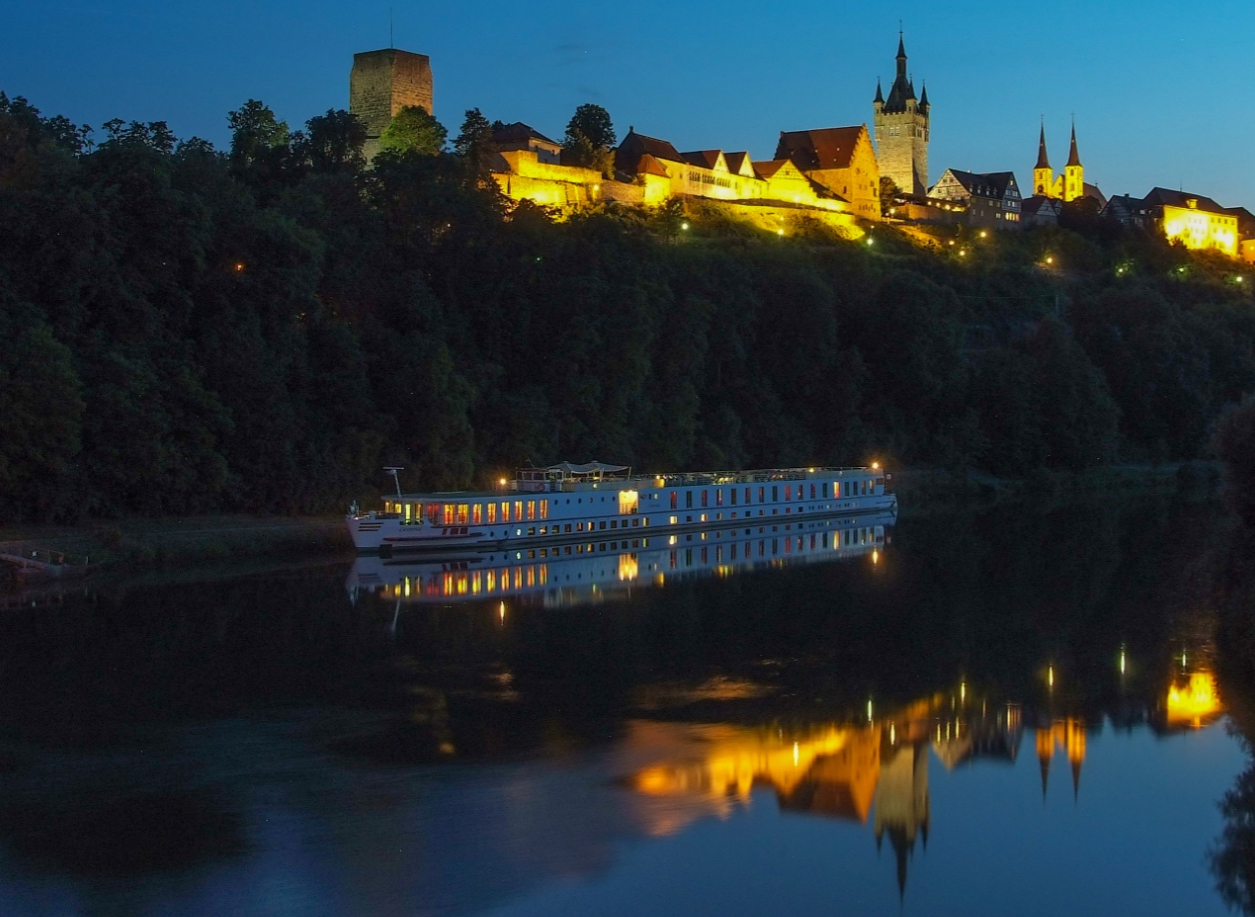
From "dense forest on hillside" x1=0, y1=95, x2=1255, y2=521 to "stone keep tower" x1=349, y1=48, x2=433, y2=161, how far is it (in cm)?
454

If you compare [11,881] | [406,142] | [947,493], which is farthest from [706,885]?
[406,142]

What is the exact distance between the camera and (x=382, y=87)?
80000mm

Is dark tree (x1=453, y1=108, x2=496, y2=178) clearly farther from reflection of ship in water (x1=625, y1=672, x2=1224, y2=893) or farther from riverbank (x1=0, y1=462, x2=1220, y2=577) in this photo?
reflection of ship in water (x1=625, y1=672, x2=1224, y2=893)

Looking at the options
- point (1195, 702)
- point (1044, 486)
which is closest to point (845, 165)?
point (1044, 486)

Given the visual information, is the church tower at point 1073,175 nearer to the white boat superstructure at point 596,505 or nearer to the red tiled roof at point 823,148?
the red tiled roof at point 823,148

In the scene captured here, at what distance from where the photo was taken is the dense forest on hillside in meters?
38.9

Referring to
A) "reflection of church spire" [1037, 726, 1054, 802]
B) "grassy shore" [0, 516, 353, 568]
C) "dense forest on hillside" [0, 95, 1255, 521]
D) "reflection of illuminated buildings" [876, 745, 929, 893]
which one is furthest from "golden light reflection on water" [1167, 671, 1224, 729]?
"dense forest on hillside" [0, 95, 1255, 521]

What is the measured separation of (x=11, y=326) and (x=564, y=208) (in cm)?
4794

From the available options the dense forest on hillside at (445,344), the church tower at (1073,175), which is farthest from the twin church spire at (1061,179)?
the dense forest on hillside at (445,344)

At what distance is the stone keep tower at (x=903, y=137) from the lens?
13412 cm

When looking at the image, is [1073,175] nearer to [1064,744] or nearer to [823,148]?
[823,148]

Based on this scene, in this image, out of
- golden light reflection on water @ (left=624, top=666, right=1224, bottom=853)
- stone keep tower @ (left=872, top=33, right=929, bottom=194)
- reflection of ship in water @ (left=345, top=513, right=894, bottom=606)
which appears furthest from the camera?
stone keep tower @ (left=872, top=33, right=929, bottom=194)

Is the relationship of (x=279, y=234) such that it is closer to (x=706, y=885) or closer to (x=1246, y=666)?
(x=1246, y=666)

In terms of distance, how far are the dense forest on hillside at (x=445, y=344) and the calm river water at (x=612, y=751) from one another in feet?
22.4
